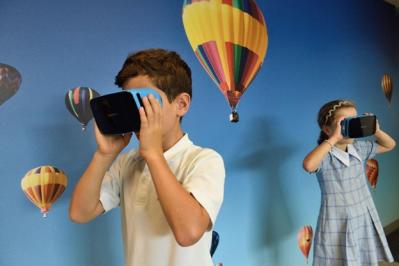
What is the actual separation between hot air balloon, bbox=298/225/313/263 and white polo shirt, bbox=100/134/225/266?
3.86ft

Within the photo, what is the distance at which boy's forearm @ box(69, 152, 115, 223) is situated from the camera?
24.7 inches

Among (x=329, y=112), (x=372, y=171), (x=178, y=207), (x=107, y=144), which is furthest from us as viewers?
(x=372, y=171)

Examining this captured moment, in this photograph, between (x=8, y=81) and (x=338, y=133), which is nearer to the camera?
(x=8, y=81)

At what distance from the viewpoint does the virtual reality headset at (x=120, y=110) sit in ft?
1.76

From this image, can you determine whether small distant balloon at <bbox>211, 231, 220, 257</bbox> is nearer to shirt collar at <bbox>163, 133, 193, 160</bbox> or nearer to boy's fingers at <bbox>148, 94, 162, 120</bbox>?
shirt collar at <bbox>163, 133, 193, 160</bbox>

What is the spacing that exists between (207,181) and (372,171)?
6.26 ft

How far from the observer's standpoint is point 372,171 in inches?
84.7

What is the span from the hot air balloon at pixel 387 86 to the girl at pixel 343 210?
1.31 meters

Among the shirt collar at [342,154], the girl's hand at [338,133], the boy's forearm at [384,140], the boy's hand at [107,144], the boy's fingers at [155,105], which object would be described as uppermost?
the boy's fingers at [155,105]

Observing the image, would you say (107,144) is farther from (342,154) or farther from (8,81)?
(342,154)

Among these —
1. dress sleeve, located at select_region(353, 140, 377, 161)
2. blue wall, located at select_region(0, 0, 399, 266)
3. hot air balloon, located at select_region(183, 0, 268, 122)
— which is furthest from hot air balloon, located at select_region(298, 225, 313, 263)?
hot air balloon, located at select_region(183, 0, 268, 122)

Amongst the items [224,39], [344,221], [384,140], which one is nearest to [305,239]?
[344,221]

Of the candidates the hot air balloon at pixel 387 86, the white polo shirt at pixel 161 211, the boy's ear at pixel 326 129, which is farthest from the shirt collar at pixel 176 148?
the hot air balloon at pixel 387 86

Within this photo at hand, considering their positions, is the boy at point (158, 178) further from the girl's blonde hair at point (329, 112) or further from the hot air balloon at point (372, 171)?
the hot air balloon at point (372, 171)
